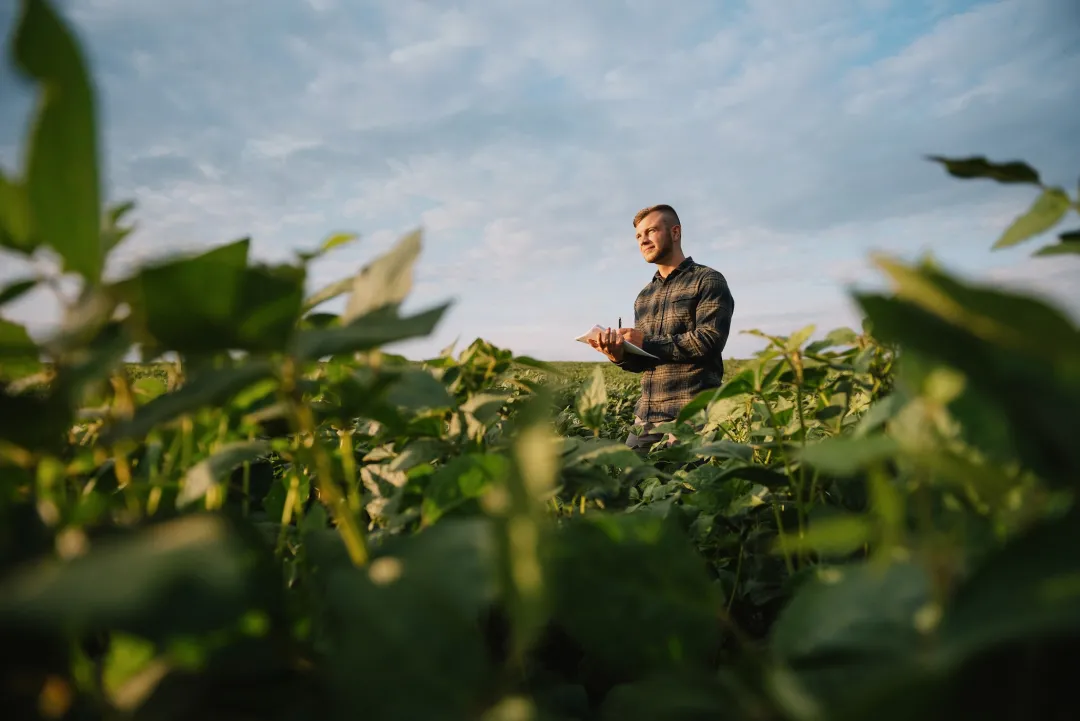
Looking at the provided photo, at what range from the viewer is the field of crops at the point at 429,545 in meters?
0.25

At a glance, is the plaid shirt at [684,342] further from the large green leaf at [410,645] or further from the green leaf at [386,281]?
the large green leaf at [410,645]

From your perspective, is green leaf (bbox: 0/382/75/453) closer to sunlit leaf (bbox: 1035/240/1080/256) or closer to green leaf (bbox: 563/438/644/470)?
green leaf (bbox: 563/438/644/470)

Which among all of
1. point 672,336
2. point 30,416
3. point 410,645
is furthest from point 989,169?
point 672,336

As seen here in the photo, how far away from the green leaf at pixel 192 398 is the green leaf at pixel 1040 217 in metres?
0.56

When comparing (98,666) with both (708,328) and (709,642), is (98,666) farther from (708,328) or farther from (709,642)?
(708,328)

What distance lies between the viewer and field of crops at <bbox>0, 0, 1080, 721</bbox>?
0.25 metres

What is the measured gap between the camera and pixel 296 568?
1.87 feet

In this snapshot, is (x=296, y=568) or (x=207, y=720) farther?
(x=296, y=568)

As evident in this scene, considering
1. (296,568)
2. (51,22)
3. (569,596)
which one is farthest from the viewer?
(296,568)

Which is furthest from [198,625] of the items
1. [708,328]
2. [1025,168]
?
[708,328]

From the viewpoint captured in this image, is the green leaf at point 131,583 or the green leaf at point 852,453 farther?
the green leaf at point 852,453

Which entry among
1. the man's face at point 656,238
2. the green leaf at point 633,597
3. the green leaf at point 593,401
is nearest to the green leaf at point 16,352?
the green leaf at point 633,597

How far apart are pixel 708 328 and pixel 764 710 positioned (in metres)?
3.92

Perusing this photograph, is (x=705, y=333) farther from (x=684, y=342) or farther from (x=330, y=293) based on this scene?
(x=330, y=293)
